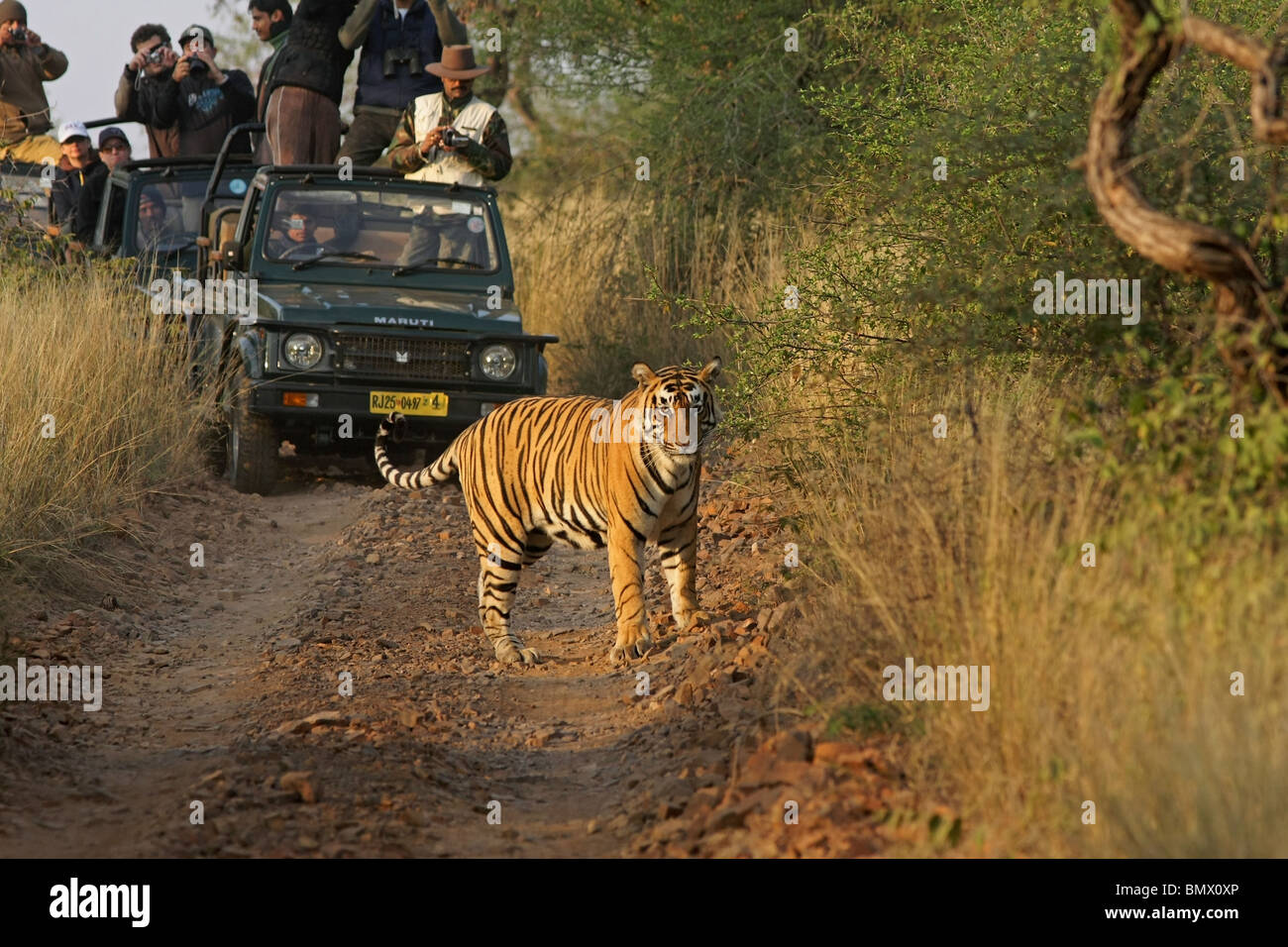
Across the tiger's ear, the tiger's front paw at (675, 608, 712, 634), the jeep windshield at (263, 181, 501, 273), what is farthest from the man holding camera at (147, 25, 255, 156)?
the tiger's front paw at (675, 608, 712, 634)

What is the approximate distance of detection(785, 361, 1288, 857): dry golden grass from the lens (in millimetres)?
4066

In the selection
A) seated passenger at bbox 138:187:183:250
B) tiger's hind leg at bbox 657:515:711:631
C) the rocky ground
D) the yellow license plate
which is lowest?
the rocky ground

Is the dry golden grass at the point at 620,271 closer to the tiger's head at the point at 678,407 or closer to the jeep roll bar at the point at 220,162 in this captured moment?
the jeep roll bar at the point at 220,162

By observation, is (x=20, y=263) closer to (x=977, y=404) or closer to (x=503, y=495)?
(x=503, y=495)

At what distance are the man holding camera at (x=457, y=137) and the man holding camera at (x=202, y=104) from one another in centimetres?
348

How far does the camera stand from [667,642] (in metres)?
7.57

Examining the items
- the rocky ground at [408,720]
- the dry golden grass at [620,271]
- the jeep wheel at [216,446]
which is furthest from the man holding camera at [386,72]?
the rocky ground at [408,720]

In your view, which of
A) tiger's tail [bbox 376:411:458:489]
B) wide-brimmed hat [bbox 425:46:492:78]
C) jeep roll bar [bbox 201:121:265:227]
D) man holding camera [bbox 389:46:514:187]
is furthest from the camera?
jeep roll bar [bbox 201:121:265:227]

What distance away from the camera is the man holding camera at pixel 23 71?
15.4m

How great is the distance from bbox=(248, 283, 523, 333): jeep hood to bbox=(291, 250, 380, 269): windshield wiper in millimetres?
230

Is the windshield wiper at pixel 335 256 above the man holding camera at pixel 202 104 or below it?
below

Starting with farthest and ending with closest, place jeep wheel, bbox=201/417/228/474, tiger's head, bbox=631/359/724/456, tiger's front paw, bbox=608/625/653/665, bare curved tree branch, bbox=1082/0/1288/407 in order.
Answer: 1. jeep wheel, bbox=201/417/228/474
2. tiger's front paw, bbox=608/625/653/665
3. tiger's head, bbox=631/359/724/456
4. bare curved tree branch, bbox=1082/0/1288/407

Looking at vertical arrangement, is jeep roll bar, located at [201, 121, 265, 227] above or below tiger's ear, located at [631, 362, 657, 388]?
above

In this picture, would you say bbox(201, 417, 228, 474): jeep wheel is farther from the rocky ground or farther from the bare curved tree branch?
the bare curved tree branch
